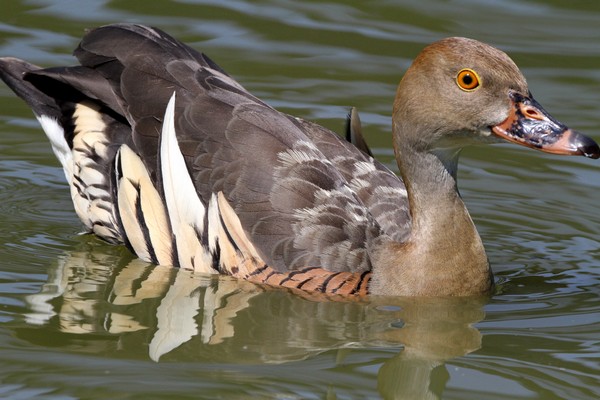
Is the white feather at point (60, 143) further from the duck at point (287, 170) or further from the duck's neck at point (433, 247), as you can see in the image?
the duck's neck at point (433, 247)

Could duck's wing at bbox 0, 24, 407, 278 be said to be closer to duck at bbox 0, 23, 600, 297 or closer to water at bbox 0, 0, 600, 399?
duck at bbox 0, 23, 600, 297

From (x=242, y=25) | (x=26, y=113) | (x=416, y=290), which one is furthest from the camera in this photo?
(x=242, y=25)

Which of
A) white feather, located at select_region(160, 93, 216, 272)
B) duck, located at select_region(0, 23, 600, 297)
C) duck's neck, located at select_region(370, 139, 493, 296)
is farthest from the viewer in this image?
white feather, located at select_region(160, 93, 216, 272)

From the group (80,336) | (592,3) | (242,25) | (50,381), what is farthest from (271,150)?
(592,3)

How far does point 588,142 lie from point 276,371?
7.14 ft

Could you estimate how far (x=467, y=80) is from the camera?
7477 mm

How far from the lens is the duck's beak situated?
24.3 feet

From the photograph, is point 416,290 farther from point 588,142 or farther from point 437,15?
point 437,15

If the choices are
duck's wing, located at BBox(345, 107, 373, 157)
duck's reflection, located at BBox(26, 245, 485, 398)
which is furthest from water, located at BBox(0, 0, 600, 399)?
duck's wing, located at BBox(345, 107, 373, 157)

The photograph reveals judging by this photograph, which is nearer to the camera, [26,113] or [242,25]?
[26,113]

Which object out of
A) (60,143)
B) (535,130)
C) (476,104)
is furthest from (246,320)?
(60,143)

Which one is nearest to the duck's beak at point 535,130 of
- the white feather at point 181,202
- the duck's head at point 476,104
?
the duck's head at point 476,104

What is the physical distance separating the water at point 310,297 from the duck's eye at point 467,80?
49.5 inches

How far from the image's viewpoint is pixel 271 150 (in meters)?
7.99
